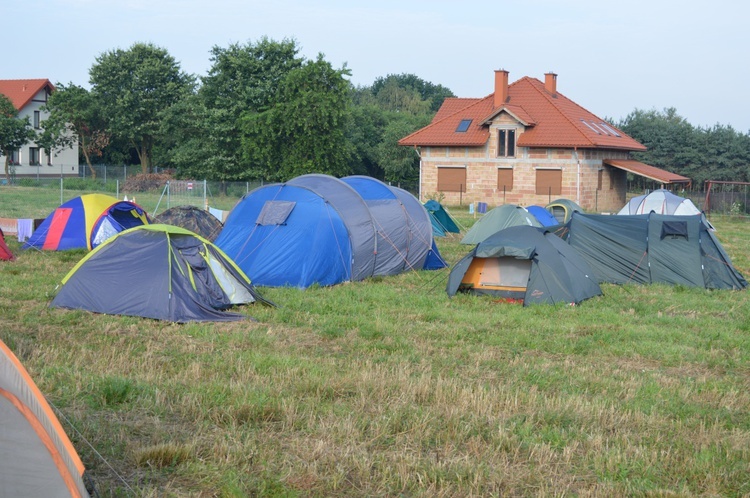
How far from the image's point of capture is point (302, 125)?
43.2 m

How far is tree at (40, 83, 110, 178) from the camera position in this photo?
5177 cm

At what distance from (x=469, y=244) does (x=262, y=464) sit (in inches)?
686

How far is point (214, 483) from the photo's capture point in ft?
19.0

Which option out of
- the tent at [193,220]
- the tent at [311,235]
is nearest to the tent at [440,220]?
the tent at [193,220]

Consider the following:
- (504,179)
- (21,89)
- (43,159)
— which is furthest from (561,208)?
(21,89)

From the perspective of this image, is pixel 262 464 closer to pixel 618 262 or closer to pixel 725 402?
pixel 725 402

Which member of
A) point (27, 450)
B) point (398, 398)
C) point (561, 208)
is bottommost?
point (398, 398)

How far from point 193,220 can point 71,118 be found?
3619cm

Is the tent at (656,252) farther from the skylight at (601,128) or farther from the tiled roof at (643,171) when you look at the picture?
the skylight at (601,128)

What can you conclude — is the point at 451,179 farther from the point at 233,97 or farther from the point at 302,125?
the point at 233,97

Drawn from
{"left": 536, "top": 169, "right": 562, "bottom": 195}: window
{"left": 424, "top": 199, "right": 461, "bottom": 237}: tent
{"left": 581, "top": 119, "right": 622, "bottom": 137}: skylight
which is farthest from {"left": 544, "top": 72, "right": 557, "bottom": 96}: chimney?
{"left": 424, "top": 199, "right": 461, "bottom": 237}: tent

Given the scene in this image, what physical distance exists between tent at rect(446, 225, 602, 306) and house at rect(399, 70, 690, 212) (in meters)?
25.5

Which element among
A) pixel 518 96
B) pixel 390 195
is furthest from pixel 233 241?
pixel 518 96

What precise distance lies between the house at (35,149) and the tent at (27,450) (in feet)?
178
